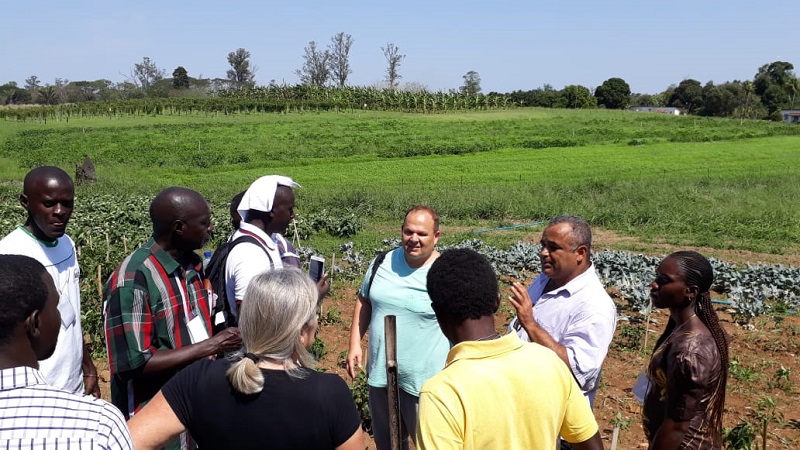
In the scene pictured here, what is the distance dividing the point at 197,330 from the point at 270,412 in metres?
1.45

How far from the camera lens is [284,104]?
2467 inches

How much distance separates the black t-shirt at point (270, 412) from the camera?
93.9 inches

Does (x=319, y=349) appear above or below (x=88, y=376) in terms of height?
below

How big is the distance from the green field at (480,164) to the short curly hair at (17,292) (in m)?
15.2

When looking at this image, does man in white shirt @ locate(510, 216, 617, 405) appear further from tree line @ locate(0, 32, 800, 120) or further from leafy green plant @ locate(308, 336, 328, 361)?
tree line @ locate(0, 32, 800, 120)

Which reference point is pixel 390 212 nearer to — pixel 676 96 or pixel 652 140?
pixel 652 140

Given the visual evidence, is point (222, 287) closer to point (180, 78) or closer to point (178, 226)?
point (178, 226)

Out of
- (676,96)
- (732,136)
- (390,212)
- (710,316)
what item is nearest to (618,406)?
(710,316)

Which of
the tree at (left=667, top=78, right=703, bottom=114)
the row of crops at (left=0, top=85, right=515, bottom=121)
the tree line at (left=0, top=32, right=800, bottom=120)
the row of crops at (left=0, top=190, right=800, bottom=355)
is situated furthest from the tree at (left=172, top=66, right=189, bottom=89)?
the row of crops at (left=0, top=190, right=800, bottom=355)

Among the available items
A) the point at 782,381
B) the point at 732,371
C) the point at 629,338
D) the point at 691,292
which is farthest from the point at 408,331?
the point at 629,338

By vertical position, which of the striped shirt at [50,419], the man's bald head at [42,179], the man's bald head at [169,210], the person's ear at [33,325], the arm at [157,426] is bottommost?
the arm at [157,426]

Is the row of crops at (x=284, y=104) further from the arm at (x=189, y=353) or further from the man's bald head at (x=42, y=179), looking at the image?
the arm at (x=189, y=353)

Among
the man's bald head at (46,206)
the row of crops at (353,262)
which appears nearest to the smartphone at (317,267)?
the man's bald head at (46,206)

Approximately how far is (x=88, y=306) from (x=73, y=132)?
41.7 m
